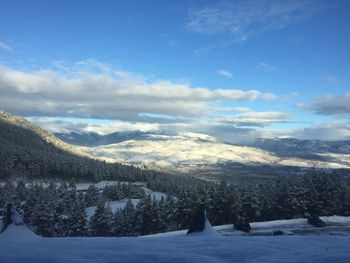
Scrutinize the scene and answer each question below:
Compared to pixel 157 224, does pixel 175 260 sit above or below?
above

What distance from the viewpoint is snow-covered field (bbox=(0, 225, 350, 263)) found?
37.9 feet

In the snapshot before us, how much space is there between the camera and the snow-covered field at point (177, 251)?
37.9ft

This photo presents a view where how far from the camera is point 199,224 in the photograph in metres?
21.7

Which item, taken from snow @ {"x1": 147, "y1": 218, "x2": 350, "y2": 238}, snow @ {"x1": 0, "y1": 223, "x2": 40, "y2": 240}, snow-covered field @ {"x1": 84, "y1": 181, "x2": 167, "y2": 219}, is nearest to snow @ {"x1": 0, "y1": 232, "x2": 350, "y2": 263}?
snow @ {"x1": 0, "y1": 223, "x2": 40, "y2": 240}

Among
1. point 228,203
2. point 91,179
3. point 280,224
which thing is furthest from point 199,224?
point 91,179

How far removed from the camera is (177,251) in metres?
12.6

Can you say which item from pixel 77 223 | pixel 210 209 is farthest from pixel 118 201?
pixel 210 209

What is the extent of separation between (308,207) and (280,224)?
63.3ft

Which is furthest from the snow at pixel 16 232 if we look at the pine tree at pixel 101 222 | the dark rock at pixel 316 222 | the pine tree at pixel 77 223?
the pine tree at pixel 77 223

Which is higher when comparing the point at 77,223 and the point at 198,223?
the point at 198,223

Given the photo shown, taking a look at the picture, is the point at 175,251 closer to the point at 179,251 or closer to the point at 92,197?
the point at 179,251

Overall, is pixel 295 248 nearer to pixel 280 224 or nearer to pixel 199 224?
pixel 199 224

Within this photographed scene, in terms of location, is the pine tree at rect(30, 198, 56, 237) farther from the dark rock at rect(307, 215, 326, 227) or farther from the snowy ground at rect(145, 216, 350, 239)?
the dark rock at rect(307, 215, 326, 227)

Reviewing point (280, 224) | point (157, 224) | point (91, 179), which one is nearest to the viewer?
point (280, 224)
